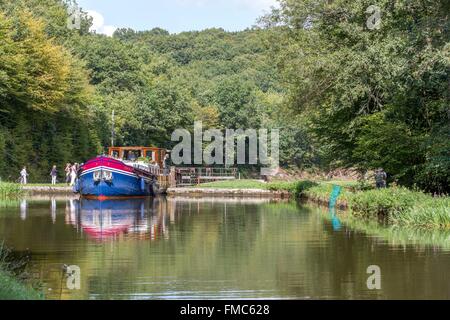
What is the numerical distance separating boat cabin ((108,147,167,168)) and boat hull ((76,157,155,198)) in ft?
16.8

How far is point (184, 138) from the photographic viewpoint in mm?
82500

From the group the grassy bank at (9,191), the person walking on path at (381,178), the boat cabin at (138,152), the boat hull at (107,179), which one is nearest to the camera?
the person walking on path at (381,178)

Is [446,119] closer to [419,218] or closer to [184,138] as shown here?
[419,218]

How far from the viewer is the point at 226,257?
18484mm

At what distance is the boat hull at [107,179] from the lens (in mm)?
44125

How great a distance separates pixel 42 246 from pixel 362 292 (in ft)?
29.4

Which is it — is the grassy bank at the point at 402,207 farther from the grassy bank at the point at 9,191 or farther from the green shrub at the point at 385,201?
the grassy bank at the point at 9,191

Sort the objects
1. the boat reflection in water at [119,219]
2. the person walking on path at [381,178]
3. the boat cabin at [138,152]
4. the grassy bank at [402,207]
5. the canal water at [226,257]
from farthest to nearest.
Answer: the boat cabin at [138,152], the person walking on path at [381,178], the grassy bank at [402,207], the boat reflection in water at [119,219], the canal water at [226,257]

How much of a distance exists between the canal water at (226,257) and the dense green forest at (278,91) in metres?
5.02

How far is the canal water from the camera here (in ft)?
46.0

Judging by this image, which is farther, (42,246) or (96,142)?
(96,142)

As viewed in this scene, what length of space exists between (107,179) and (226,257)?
1040 inches

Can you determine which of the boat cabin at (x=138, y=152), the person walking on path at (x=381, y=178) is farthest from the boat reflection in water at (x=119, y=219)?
the boat cabin at (x=138, y=152)
